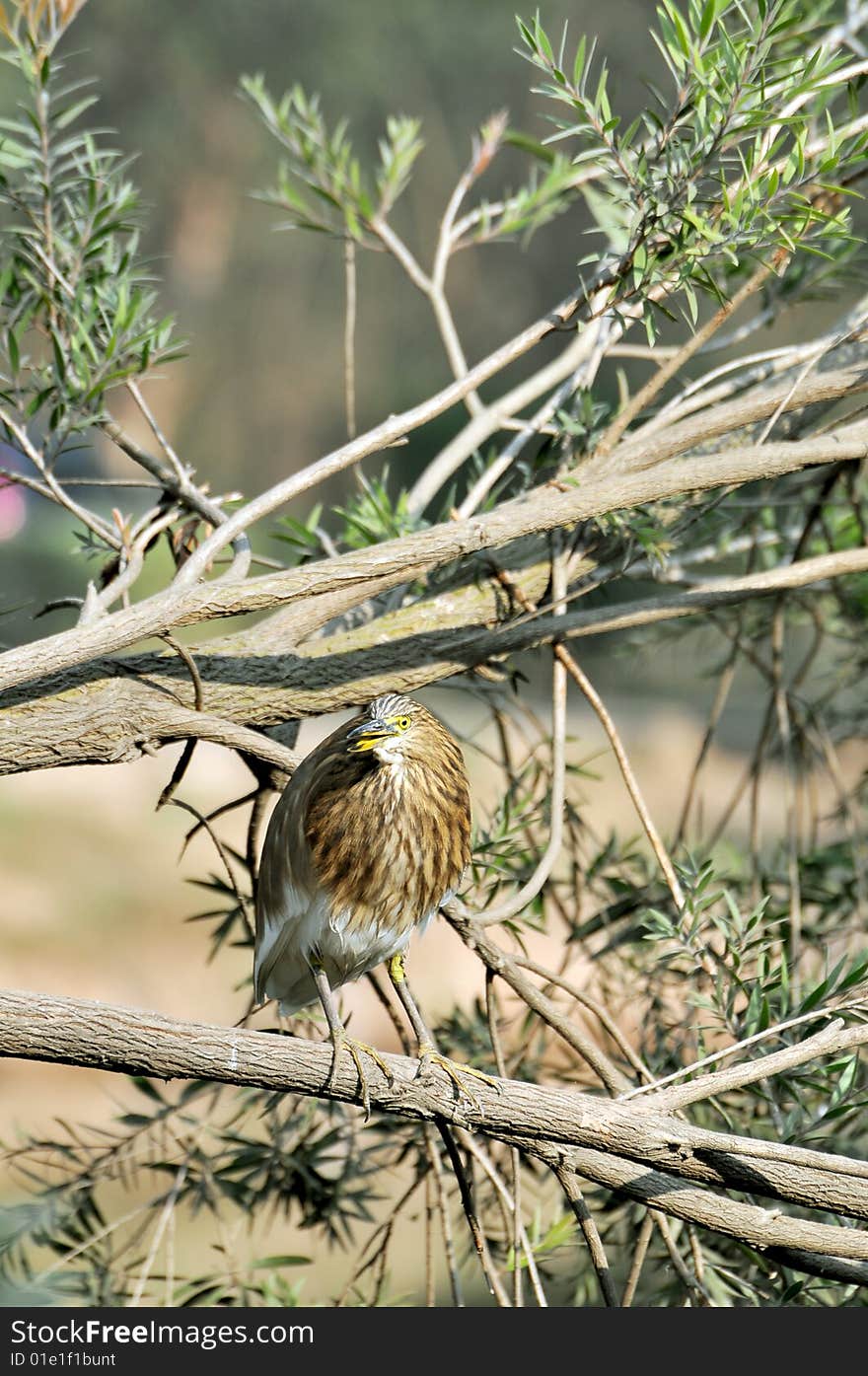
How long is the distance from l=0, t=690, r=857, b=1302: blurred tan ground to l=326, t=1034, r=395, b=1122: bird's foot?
2.74 m

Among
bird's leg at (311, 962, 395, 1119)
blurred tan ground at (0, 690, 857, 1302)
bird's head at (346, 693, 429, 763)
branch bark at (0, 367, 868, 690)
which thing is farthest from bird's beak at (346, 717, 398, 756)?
blurred tan ground at (0, 690, 857, 1302)

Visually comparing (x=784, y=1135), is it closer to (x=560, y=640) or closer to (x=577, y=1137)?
(x=577, y=1137)

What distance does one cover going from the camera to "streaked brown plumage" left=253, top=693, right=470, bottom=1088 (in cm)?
123

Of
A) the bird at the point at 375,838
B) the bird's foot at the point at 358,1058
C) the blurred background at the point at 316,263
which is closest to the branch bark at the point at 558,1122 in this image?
the bird's foot at the point at 358,1058

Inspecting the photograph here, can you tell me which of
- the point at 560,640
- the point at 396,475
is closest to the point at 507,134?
the point at 560,640

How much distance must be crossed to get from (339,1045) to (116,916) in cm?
360

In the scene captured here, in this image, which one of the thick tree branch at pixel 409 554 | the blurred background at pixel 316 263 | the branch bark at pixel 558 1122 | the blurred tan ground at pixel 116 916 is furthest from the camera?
the blurred background at pixel 316 263

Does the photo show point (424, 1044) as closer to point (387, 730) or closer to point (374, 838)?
point (374, 838)

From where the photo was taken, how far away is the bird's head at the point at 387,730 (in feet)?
3.85

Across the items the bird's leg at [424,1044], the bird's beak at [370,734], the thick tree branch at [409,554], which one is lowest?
the bird's leg at [424,1044]

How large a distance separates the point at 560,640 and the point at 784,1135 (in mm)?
515

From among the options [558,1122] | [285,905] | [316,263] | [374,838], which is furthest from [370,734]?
[316,263]

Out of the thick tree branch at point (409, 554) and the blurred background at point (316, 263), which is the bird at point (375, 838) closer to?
the thick tree branch at point (409, 554)

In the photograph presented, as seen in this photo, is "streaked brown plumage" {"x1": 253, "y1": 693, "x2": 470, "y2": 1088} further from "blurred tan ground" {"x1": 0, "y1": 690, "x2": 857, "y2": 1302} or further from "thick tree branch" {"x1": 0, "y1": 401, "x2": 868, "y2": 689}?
"blurred tan ground" {"x1": 0, "y1": 690, "x2": 857, "y2": 1302}
